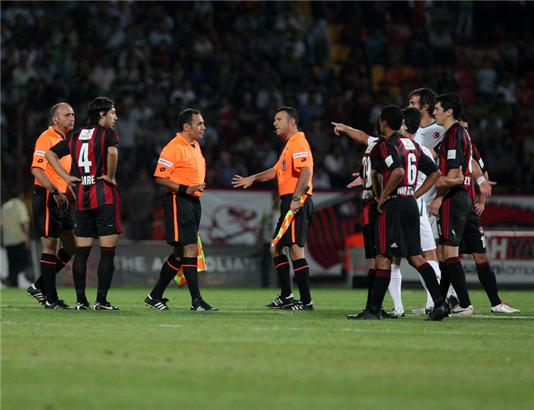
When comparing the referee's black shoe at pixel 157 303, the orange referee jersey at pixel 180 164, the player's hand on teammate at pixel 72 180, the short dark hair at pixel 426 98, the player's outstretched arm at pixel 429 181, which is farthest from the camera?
the referee's black shoe at pixel 157 303

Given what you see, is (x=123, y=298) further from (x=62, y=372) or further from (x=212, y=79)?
(x=212, y=79)

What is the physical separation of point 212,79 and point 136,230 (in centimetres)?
529

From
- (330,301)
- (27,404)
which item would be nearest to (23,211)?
(330,301)

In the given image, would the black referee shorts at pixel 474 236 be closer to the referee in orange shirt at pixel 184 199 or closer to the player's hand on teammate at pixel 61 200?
the referee in orange shirt at pixel 184 199

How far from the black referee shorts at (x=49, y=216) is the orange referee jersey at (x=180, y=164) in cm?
128

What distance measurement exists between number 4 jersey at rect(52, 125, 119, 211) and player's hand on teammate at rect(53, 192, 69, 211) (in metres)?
0.45

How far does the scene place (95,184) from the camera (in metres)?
12.5

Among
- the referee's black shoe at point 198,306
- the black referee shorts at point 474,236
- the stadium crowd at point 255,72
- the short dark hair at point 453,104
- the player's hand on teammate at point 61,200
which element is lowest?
the referee's black shoe at point 198,306

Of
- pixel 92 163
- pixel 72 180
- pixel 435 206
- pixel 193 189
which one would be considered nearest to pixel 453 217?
pixel 435 206

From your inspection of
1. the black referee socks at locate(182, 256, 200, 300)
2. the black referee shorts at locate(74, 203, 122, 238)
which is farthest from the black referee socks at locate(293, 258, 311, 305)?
the black referee shorts at locate(74, 203, 122, 238)

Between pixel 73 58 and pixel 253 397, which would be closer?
pixel 253 397

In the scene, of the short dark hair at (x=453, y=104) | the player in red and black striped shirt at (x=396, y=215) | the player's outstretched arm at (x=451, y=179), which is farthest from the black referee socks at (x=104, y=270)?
the short dark hair at (x=453, y=104)

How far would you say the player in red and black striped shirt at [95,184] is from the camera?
40.9 feet

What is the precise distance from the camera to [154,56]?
89.4 ft
